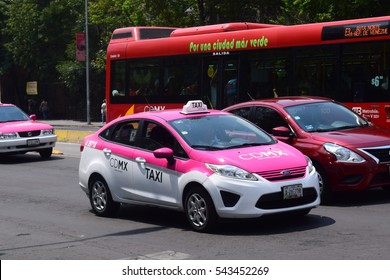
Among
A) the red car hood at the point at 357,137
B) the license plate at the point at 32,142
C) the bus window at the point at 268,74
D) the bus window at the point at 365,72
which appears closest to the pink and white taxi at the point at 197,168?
the red car hood at the point at 357,137

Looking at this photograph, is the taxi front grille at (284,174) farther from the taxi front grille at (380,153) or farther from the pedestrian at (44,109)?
the pedestrian at (44,109)

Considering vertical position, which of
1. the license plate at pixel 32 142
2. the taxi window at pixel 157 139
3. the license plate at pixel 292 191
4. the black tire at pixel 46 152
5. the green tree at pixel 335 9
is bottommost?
the black tire at pixel 46 152

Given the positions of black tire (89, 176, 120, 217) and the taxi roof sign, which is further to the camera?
black tire (89, 176, 120, 217)

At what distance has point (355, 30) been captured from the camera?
52.0 feet

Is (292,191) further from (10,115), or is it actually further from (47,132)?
(10,115)

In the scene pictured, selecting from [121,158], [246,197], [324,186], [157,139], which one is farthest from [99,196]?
[324,186]

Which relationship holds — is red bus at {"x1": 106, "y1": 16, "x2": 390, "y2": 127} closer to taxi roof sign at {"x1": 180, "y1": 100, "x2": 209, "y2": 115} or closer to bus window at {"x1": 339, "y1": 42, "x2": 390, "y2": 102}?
bus window at {"x1": 339, "y1": 42, "x2": 390, "y2": 102}

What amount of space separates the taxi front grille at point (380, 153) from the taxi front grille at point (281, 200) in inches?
80.5

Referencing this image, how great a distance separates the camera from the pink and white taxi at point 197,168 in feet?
29.6

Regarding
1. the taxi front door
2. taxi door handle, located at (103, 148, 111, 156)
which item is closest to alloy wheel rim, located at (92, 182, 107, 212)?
taxi door handle, located at (103, 148, 111, 156)

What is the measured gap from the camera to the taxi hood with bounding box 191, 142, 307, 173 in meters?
9.15

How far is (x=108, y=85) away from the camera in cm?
2327

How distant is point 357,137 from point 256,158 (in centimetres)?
276

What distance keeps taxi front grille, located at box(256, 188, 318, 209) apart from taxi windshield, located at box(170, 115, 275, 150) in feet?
3.39
